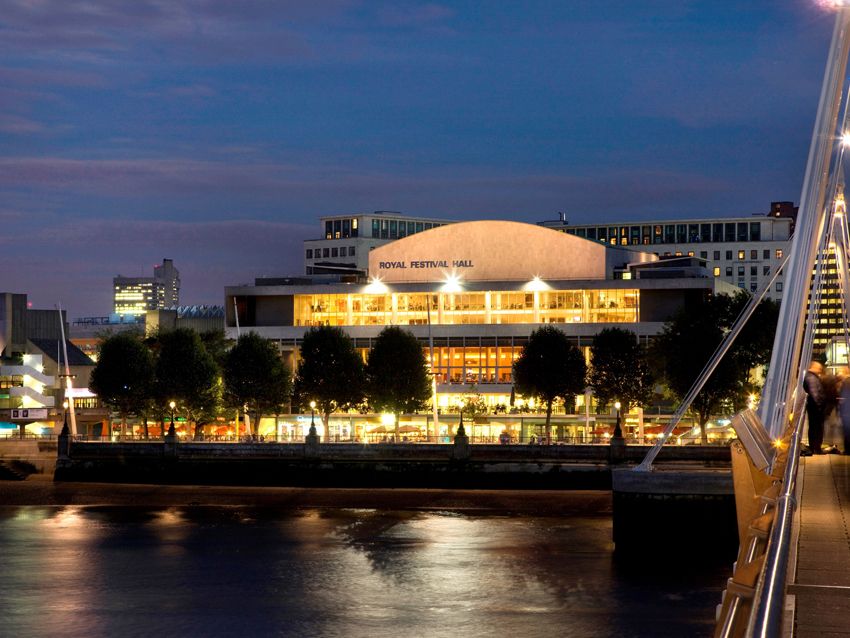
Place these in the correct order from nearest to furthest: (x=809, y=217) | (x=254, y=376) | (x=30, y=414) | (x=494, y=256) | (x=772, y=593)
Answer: (x=772, y=593) < (x=809, y=217) < (x=254, y=376) < (x=30, y=414) < (x=494, y=256)

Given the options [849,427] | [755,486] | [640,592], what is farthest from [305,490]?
[755,486]

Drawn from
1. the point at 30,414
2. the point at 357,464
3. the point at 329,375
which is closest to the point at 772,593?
the point at 357,464

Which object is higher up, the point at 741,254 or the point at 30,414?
the point at 741,254

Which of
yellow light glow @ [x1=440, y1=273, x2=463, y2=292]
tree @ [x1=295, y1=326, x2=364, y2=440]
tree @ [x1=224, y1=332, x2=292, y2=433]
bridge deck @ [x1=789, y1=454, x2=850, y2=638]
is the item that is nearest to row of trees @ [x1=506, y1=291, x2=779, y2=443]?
tree @ [x1=295, y1=326, x2=364, y2=440]

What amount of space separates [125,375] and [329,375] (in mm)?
12955

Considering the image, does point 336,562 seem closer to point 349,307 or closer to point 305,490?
point 305,490

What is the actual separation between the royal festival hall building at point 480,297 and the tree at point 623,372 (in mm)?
10537

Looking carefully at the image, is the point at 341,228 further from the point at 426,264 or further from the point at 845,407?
the point at 845,407

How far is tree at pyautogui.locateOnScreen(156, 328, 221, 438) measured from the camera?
77812 mm

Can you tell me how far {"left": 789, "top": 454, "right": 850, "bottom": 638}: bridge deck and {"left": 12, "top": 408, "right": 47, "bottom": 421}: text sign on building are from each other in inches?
2812

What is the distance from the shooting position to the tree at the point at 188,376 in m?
77.8

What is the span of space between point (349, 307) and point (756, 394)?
1322 inches

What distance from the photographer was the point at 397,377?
77.2m

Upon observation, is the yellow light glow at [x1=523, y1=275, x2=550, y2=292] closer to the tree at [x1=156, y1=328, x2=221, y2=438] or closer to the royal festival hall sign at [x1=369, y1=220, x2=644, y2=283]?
the royal festival hall sign at [x1=369, y1=220, x2=644, y2=283]
